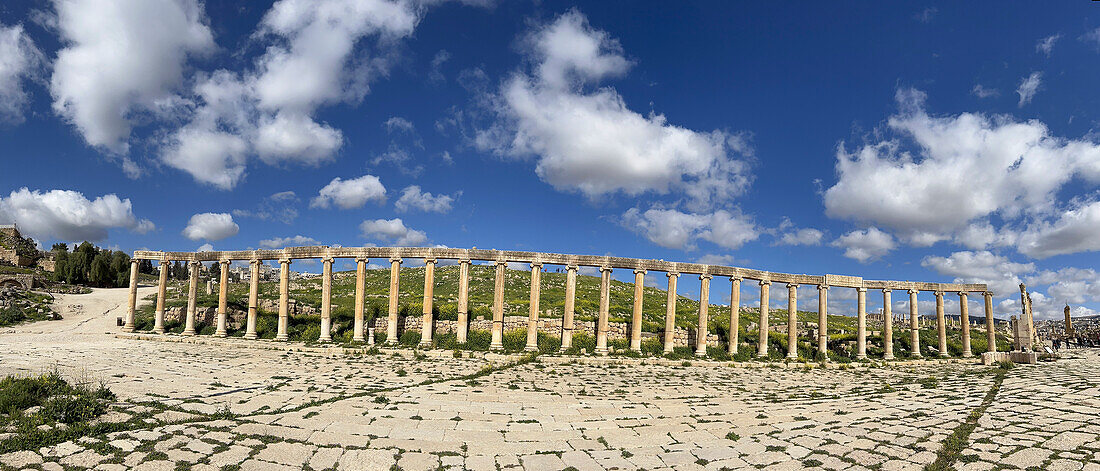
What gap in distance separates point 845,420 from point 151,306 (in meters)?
59.5

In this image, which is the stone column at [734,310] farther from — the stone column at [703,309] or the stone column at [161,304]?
the stone column at [161,304]

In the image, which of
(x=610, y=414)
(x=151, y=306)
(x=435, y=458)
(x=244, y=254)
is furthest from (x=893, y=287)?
(x=151, y=306)

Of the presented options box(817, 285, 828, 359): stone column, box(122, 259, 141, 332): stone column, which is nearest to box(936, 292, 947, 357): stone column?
box(817, 285, 828, 359): stone column

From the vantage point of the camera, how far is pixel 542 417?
51.3 feet

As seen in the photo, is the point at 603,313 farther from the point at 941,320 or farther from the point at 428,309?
the point at 941,320

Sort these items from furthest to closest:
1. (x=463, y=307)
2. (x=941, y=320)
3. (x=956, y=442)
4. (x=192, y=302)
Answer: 1. (x=941, y=320)
2. (x=192, y=302)
3. (x=463, y=307)
4. (x=956, y=442)

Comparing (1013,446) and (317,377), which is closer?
(1013,446)

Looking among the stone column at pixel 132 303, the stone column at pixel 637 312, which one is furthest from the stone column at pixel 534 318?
the stone column at pixel 132 303

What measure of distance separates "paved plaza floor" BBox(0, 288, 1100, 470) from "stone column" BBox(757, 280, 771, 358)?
752 centimetres

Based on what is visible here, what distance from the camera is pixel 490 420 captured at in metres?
15.0

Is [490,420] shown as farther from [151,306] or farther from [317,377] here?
[151,306]

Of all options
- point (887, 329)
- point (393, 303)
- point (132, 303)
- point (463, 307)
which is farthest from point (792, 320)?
point (132, 303)

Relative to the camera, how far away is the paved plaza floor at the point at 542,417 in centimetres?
1120

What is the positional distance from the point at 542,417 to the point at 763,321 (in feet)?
81.5
